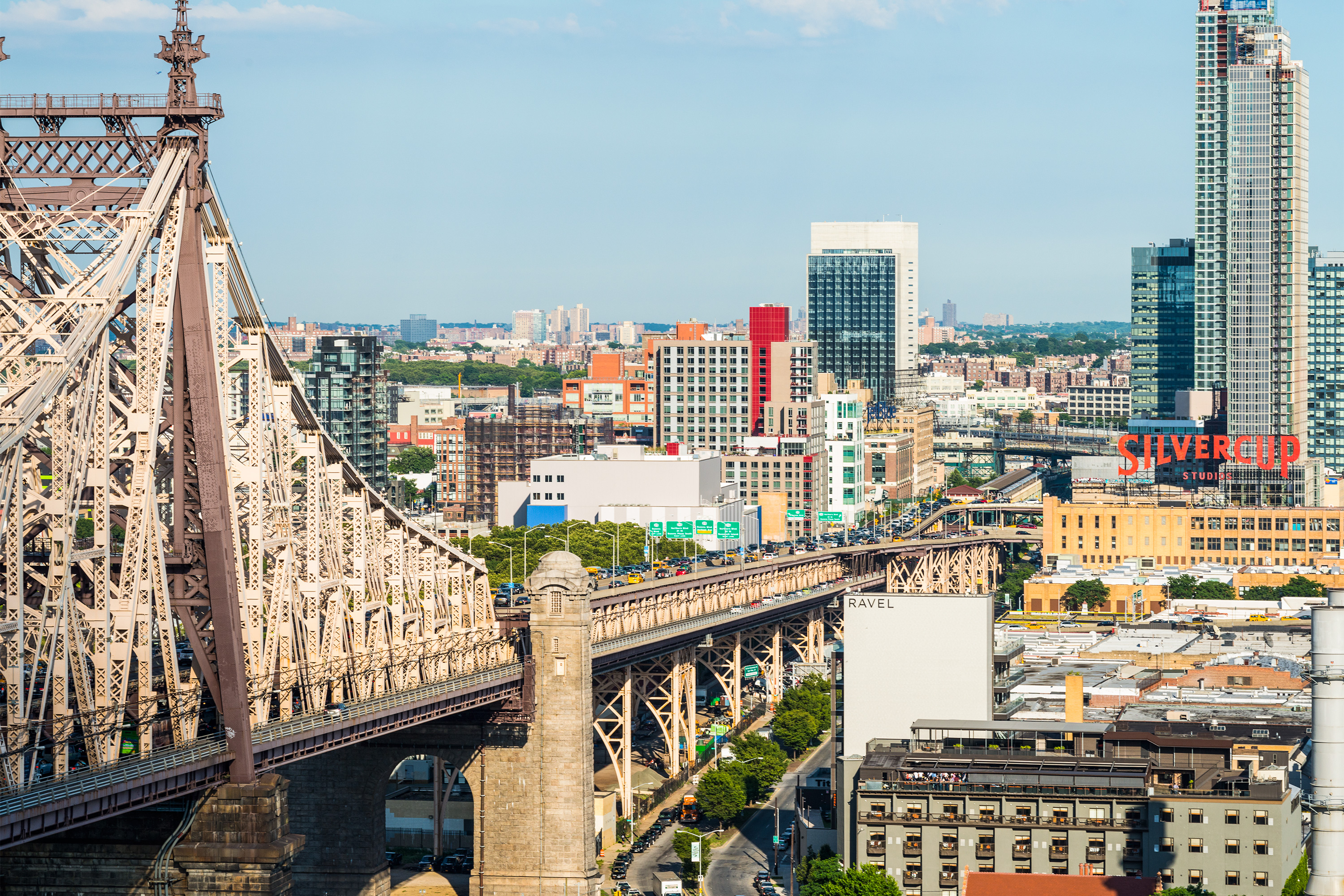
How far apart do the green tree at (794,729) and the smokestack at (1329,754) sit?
89.5 m

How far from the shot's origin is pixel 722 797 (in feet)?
455

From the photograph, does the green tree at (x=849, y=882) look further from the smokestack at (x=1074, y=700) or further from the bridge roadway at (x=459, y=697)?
the smokestack at (x=1074, y=700)

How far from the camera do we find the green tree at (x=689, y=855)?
123188mm

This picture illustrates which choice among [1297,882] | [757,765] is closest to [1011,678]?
[757,765]

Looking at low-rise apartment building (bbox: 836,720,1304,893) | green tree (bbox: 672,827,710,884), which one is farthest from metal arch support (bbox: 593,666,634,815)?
low-rise apartment building (bbox: 836,720,1304,893)

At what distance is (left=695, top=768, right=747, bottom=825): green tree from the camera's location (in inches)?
5448

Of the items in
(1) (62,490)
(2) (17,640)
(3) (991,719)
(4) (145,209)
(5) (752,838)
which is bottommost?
(5) (752,838)

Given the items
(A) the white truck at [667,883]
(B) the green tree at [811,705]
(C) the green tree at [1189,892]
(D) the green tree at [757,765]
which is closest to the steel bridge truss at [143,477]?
(A) the white truck at [667,883]

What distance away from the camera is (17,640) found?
7356 centimetres

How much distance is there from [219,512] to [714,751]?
266ft

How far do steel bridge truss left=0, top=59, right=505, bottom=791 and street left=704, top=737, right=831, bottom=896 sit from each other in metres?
30.6

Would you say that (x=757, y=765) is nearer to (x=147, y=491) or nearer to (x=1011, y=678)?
(x=1011, y=678)

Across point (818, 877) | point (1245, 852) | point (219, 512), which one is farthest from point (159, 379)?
point (1245, 852)

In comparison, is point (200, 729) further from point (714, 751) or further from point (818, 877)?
point (714, 751)
